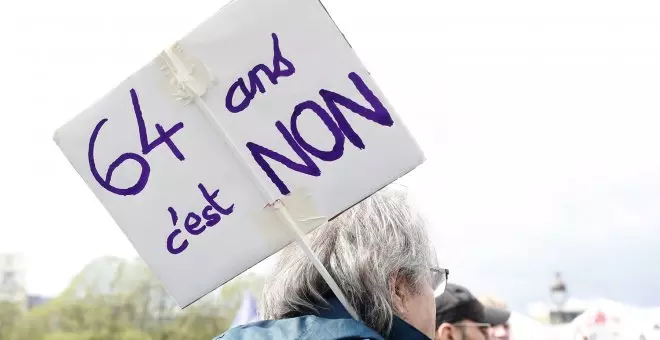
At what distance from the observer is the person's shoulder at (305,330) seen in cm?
136

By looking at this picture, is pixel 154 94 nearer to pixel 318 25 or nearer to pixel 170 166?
pixel 170 166

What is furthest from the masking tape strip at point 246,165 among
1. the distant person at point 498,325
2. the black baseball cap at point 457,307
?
the distant person at point 498,325

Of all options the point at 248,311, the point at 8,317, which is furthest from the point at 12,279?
the point at 248,311

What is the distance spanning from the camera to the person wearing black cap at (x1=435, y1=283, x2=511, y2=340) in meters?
2.93

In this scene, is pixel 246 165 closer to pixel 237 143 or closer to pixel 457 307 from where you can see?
pixel 237 143

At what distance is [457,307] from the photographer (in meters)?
2.96

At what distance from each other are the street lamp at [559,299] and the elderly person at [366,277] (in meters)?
3.96

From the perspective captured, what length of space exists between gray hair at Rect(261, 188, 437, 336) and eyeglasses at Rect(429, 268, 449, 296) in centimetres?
4

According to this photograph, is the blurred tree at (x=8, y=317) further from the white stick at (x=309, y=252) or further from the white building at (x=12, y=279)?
the white stick at (x=309, y=252)

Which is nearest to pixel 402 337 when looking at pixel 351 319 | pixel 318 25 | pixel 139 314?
pixel 351 319

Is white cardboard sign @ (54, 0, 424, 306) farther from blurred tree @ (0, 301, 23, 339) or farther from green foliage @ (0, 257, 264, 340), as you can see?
blurred tree @ (0, 301, 23, 339)

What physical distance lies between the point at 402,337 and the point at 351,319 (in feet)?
0.45

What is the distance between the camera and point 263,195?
1462mm

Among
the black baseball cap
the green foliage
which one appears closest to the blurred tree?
the green foliage
